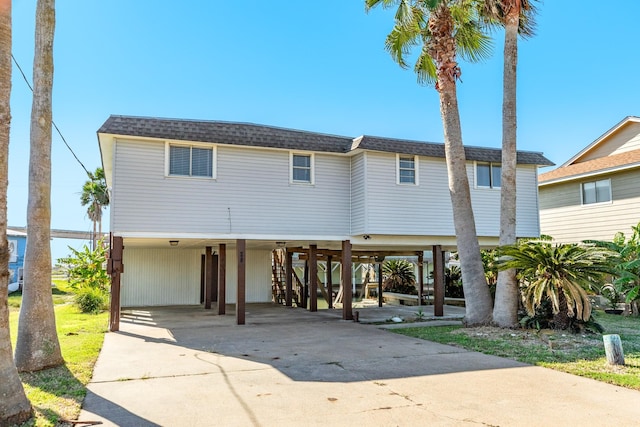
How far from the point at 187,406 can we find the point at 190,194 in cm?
783

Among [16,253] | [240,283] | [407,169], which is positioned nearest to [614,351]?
[407,169]

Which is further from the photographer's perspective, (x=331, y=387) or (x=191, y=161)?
(x=191, y=161)

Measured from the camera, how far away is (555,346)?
9.06m

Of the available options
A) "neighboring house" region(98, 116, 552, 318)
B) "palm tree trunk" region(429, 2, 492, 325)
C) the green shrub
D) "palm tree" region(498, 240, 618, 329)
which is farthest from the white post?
the green shrub

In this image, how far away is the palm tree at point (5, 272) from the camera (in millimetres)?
4684

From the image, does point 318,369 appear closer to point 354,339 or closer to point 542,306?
point 354,339

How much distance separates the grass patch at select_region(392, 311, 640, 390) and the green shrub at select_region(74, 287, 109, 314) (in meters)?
10.5

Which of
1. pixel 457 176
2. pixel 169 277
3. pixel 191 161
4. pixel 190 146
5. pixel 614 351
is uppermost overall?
pixel 190 146

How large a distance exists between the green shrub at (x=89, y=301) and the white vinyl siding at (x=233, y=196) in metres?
5.97

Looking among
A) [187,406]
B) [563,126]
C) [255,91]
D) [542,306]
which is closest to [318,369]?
[187,406]

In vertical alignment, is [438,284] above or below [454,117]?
below

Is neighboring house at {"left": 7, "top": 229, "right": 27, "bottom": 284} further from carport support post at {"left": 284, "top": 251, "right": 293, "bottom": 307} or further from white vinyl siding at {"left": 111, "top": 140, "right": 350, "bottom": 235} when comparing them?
white vinyl siding at {"left": 111, "top": 140, "right": 350, "bottom": 235}

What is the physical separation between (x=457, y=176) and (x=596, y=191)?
10.4 metres

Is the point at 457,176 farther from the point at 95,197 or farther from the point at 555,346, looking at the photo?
the point at 95,197
